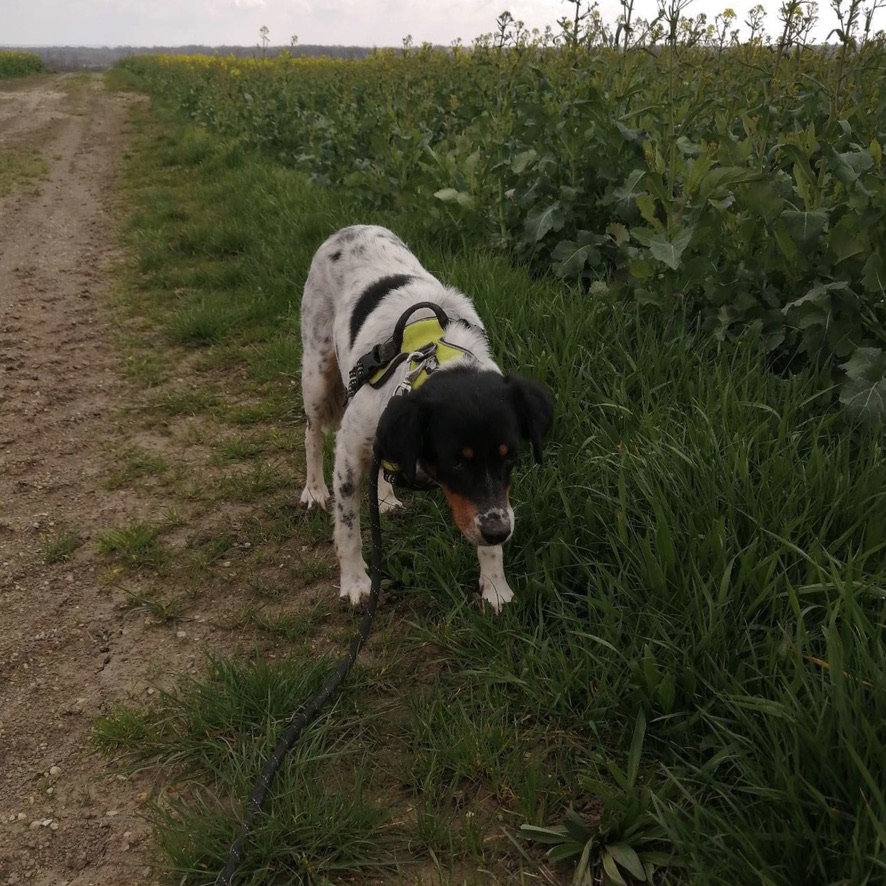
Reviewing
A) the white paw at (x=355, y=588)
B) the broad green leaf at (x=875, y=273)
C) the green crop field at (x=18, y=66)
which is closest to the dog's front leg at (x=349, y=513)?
the white paw at (x=355, y=588)

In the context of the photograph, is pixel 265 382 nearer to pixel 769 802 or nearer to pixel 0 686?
pixel 0 686

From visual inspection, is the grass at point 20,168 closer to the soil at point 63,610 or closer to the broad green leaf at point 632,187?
the soil at point 63,610

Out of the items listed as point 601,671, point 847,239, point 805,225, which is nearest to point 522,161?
point 805,225

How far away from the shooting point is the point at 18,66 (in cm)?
5000

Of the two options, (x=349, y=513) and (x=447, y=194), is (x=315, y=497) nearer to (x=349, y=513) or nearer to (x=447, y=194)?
(x=349, y=513)

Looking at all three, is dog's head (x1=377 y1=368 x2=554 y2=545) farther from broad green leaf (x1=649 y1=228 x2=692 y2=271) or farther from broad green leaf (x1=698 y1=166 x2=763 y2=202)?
broad green leaf (x1=698 y1=166 x2=763 y2=202)

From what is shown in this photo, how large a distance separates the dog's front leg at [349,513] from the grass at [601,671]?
135 millimetres

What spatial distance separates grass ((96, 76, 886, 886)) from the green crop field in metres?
54.0

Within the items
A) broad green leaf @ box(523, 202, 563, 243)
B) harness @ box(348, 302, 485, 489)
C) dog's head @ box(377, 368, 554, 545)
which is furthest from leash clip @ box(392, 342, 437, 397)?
broad green leaf @ box(523, 202, 563, 243)

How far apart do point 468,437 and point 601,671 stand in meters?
0.91

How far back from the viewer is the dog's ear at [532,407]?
2.67m

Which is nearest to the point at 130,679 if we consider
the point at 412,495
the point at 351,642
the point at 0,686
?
the point at 0,686

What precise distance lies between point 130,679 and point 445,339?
181 centimetres

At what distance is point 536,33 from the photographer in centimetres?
752
